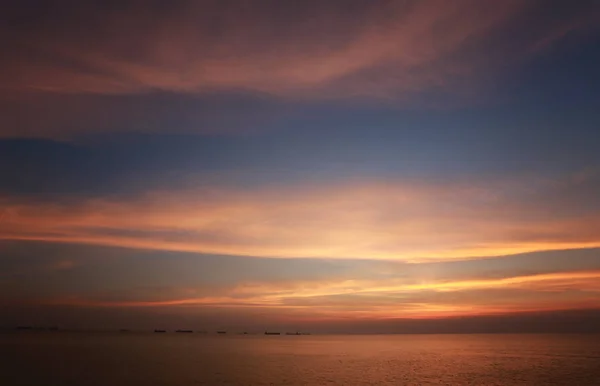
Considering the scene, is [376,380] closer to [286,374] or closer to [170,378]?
[286,374]

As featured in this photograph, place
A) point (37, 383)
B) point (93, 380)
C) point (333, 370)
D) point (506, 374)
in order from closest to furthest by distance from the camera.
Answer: point (37, 383) < point (93, 380) < point (506, 374) < point (333, 370)

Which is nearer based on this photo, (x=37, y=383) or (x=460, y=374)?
(x=37, y=383)

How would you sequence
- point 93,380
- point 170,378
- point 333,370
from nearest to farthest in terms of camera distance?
point 93,380, point 170,378, point 333,370

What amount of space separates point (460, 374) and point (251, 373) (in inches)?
1352

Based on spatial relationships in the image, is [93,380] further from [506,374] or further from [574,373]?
[574,373]

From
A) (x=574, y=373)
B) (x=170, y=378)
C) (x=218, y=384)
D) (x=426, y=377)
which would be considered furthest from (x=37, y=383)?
(x=574, y=373)

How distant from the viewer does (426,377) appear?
81.3 meters

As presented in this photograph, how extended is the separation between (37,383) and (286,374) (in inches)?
1411

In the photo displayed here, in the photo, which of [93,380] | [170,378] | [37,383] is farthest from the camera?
[170,378]

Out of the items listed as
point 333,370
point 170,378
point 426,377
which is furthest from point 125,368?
point 426,377

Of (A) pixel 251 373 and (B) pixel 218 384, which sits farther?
(A) pixel 251 373

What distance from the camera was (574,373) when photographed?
86.5 metres

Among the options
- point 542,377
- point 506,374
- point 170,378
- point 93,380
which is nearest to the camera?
point 93,380

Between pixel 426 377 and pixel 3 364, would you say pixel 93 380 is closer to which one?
pixel 3 364
